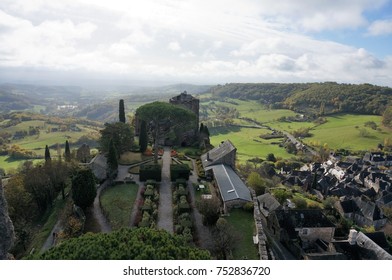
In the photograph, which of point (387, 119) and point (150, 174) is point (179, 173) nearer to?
point (150, 174)

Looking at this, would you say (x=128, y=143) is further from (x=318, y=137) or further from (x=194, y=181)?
(x=318, y=137)

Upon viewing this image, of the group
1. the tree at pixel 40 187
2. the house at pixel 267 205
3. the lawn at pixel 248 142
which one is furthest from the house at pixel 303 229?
the lawn at pixel 248 142

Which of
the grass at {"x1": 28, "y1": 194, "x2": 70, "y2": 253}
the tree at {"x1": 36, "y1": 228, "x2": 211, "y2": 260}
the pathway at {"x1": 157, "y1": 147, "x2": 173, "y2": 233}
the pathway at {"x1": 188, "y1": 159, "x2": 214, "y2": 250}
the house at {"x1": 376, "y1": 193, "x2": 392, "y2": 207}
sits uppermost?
the tree at {"x1": 36, "y1": 228, "x2": 211, "y2": 260}

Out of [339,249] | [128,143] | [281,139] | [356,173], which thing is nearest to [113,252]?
[339,249]

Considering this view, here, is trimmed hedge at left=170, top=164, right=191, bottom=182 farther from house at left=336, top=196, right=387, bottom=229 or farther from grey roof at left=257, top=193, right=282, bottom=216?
house at left=336, top=196, right=387, bottom=229

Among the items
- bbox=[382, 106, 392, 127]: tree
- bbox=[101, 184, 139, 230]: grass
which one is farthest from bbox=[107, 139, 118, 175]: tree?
bbox=[382, 106, 392, 127]: tree

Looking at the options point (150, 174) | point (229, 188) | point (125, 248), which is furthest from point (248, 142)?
point (125, 248)
